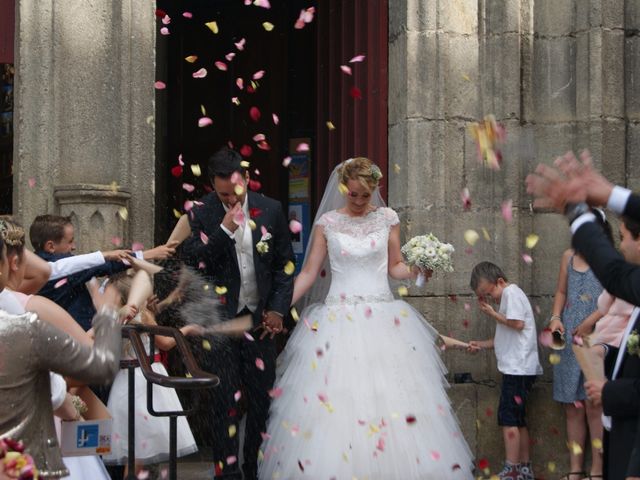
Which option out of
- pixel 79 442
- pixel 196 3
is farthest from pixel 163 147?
pixel 79 442

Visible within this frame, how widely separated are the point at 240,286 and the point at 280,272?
10.9 inches

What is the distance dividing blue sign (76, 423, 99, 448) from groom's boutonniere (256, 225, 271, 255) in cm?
269

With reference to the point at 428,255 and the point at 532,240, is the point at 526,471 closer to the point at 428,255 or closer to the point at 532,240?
the point at 532,240

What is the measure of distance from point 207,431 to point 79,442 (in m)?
4.43

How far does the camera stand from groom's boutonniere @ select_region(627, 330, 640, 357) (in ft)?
15.1

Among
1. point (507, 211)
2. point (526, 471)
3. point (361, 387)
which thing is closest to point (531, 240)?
point (507, 211)

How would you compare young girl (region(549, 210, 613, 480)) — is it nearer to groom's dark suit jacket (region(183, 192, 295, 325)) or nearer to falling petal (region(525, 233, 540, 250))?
falling petal (region(525, 233, 540, 250))

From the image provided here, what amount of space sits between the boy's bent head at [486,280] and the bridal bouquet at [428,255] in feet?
1.86

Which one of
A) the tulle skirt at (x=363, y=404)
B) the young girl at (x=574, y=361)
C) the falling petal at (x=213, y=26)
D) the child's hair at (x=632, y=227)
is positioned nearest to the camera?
the child's hair at (x=632, y=227)

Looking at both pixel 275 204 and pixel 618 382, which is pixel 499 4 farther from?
pixel 618 382

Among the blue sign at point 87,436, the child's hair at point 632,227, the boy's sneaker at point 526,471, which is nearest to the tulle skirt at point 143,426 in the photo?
the blue sign at point 87,436

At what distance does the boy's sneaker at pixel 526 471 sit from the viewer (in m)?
8.61

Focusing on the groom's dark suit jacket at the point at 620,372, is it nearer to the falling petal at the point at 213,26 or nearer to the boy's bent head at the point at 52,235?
the boy's bent head at the point at 52,235

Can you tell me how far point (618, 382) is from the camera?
4.62m
